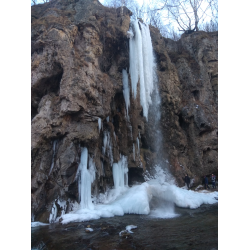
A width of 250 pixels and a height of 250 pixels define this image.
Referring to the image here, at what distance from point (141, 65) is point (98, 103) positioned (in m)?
4.30

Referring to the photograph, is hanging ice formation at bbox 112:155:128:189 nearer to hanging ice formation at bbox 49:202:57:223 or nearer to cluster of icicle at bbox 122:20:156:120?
cluster of icicle at bbox 122:20:156:120

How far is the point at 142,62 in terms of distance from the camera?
13.1m

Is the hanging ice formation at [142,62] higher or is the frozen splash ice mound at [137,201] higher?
the hanging ice formation at [142,62]

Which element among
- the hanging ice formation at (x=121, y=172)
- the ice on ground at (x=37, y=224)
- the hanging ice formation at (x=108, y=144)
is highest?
the hanging ice formation at (x=108, y=144)

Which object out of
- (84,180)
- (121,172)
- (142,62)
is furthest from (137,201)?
(142,62)

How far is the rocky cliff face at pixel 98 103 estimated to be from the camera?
889cm

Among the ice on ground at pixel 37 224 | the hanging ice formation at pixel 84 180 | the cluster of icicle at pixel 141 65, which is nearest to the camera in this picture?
the ice on ground at pixel 37 224

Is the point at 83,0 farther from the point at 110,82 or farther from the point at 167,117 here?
the point at 167,117

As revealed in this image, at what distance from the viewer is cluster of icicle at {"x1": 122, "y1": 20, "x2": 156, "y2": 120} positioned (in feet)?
41.7

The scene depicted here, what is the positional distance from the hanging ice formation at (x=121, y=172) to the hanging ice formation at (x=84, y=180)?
72.2 inches

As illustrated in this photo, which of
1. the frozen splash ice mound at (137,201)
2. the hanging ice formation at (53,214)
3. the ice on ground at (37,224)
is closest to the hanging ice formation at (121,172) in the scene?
the frozen splash ice mound at (137,201)

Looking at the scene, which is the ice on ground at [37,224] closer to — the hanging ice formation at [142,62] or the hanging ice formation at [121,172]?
the hanging ice formation at [121,172]

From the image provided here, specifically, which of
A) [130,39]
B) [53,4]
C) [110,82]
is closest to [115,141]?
[110,82]

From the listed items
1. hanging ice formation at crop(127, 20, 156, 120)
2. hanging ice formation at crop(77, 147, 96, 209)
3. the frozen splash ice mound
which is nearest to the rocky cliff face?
hanging ice formation at crop(77, 147, 96, 209)
